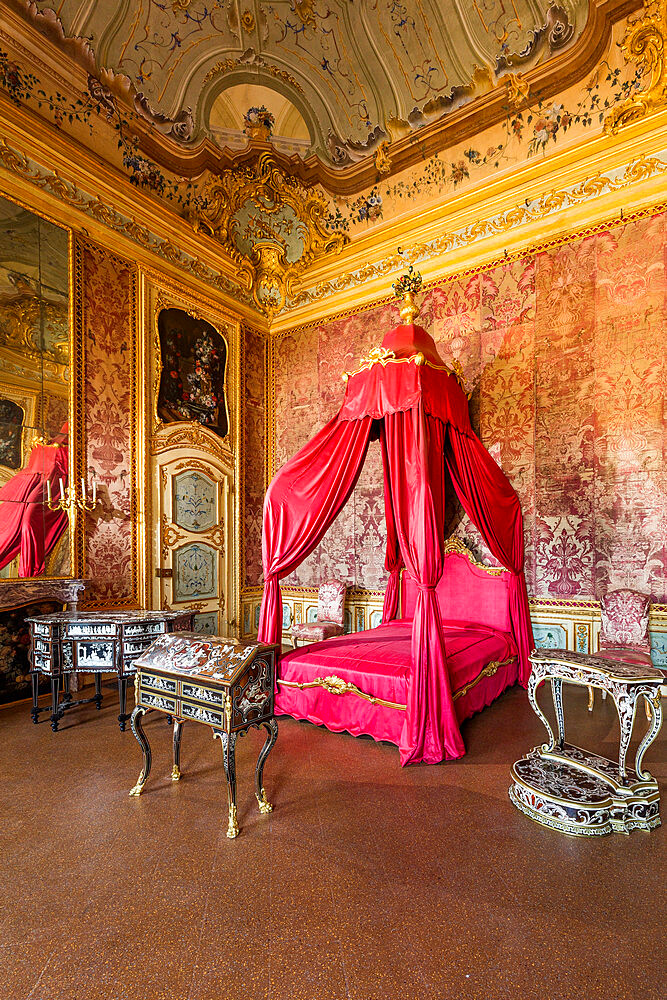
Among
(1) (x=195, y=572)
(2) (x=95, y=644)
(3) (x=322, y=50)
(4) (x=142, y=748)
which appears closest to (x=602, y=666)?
(4) (x=142, y=748)

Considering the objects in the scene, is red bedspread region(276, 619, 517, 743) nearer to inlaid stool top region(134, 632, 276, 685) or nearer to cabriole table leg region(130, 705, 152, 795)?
inlaid stool top region(134, 632, 276, 685)

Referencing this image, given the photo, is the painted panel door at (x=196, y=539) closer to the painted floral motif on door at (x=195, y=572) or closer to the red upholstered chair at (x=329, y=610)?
the painted floral motif on door at (x=195, y=572)

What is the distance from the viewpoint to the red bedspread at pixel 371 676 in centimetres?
424

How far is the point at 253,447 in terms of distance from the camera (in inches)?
337

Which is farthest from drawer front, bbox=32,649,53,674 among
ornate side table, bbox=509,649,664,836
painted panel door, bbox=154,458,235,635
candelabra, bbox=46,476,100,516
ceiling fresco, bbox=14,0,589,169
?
Result: ceiling fresco, bbox=14,0,589,169

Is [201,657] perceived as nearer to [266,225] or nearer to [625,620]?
[625,620]

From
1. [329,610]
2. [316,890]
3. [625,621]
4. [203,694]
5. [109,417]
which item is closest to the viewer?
[316,890]

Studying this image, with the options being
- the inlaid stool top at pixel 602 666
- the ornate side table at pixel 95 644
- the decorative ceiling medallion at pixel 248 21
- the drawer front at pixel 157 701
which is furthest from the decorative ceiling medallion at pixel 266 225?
the inlaid stool top at pixel 602 666

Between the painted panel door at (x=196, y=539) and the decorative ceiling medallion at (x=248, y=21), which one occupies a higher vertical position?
the decorative ceiling medallion at (x=248, y=21)

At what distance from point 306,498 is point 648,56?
6.19 m

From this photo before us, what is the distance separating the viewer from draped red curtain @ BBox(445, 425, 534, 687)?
A: 5.30m

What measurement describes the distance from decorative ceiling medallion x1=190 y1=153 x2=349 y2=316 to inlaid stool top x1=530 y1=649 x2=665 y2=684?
703 cm

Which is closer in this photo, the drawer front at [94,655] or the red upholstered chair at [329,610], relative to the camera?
the drawer front at [94,655]

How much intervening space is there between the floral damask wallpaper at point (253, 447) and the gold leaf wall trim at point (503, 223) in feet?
3.55
